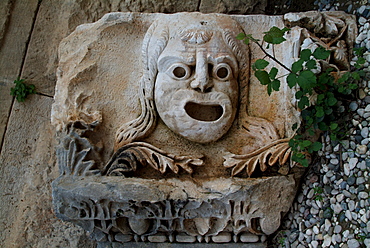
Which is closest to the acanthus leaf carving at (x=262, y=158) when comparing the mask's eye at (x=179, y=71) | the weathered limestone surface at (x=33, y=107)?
the mask's eye at (x=179, y=71)

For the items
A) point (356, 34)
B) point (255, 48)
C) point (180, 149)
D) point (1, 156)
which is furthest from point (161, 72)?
point (1, 156)

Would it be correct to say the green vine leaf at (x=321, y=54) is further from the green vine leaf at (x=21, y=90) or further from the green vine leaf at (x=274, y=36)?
the green vine leaf at (x=21, y=90)

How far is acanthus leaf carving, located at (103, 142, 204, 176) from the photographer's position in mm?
2182

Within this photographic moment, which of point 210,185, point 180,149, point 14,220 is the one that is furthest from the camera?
point 14,220

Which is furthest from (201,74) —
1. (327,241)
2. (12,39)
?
(12,39)

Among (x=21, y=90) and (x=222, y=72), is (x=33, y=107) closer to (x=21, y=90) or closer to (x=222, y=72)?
(x=21, y=90)

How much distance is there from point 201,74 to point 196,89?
0.09m

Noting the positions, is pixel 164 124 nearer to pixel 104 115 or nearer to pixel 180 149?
pixel 180 149

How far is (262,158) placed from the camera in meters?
2.19

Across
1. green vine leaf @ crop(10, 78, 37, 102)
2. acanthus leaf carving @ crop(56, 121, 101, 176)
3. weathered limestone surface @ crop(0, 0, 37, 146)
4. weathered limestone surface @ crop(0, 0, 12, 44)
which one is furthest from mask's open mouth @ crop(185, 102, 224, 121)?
weathered limestone surface @ crop(0, 0, 12, 44)

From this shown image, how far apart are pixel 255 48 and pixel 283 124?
0.50 m

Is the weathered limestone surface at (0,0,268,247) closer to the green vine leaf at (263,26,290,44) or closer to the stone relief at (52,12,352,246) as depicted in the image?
the stone relief at (52,12,352,246)

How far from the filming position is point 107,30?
2.46m

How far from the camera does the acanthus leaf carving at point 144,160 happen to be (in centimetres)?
218
